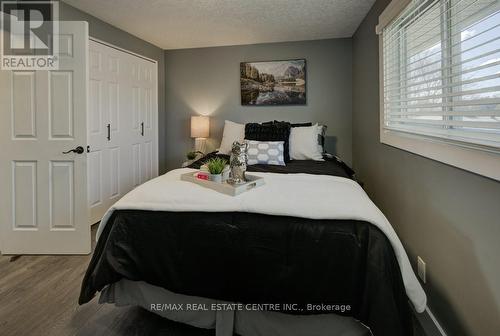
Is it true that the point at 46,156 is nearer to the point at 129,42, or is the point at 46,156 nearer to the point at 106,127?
the point at 106,127

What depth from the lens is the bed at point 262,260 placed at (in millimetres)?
1330

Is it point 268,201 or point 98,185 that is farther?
point 98,185

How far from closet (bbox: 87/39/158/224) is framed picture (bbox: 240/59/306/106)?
1.31 metres

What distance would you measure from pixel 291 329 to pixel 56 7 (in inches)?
126

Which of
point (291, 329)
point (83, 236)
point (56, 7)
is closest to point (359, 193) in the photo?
point (291, 329)

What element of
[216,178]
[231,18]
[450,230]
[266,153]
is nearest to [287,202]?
[216,178]

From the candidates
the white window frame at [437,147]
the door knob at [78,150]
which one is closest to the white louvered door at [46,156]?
the door knob at [78,150]

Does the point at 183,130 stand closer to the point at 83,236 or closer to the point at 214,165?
the point at 83,236

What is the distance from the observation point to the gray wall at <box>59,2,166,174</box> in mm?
2852

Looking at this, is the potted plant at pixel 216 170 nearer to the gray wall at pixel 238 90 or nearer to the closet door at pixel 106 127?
the closet door at pixel 106 127

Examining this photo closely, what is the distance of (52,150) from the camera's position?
246cm

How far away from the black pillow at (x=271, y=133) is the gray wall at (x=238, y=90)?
821 mm

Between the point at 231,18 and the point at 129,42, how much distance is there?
1409 millimetres

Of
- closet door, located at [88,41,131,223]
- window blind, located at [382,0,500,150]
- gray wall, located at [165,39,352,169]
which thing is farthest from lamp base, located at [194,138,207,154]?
window blind, located at [382,0,500,150]
